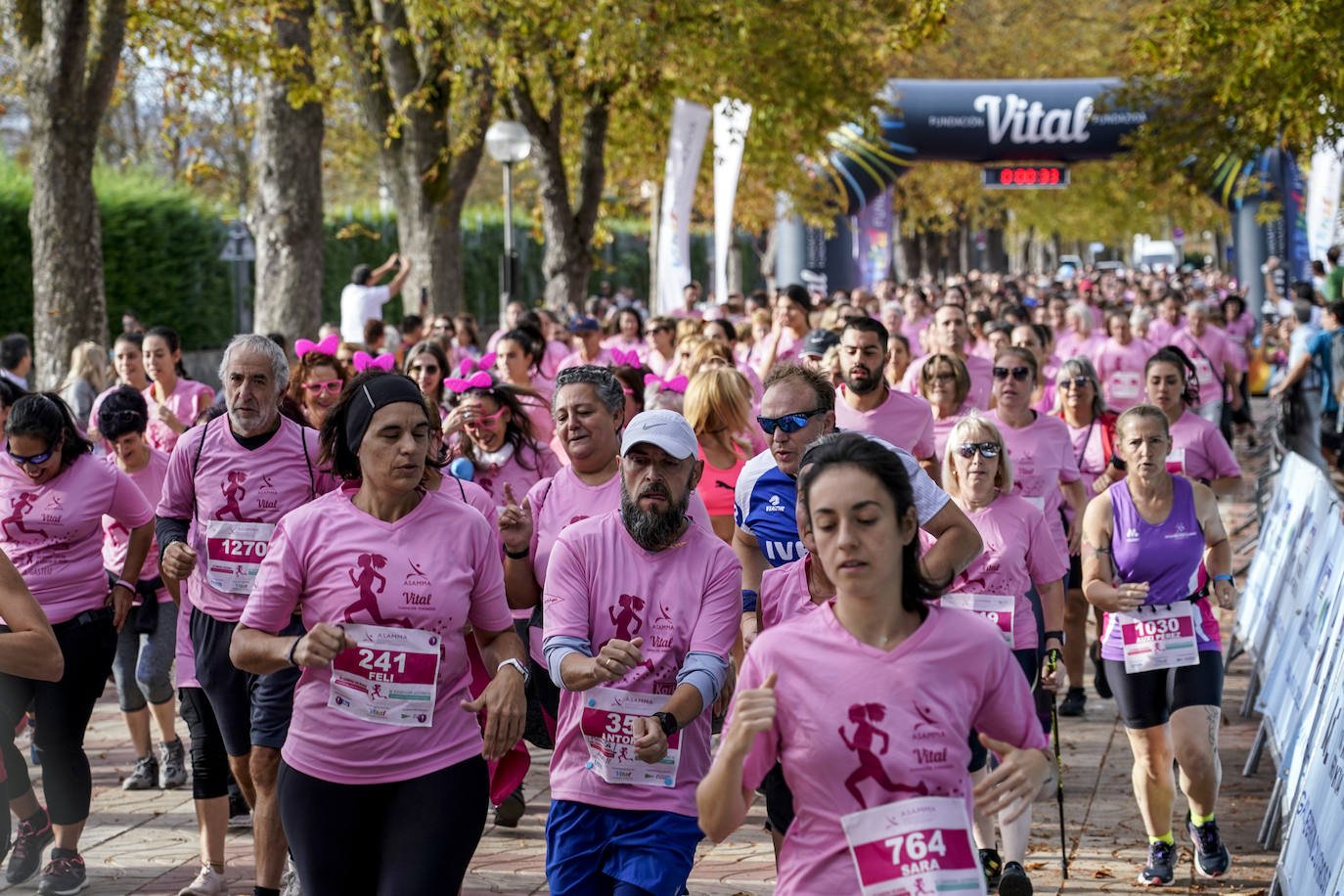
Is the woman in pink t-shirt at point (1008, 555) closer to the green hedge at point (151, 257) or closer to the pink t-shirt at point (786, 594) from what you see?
the pink t-shirt at point (786, 594)

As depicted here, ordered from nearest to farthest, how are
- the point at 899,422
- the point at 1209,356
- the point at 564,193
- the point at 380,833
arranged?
1. the point at 380,833
2. the point at 899,422
3. the point at 1209,356
4. the point at 564,193

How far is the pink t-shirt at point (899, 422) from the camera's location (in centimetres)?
760

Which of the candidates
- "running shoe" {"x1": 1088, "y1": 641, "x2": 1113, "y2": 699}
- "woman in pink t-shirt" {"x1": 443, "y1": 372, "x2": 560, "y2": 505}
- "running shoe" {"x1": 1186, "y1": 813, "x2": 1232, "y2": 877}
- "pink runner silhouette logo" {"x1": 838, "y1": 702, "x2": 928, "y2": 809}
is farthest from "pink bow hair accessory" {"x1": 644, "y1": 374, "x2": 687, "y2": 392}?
"pink runner silhouette logo" {"x1": 838, "y1": 702, "x2": 928, "y2": 809}

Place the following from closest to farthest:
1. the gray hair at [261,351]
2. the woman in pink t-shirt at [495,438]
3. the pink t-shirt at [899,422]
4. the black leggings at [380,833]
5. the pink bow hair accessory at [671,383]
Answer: the black leggings at [380,833], the gray hair at [261,351], the woman in pink t-shirt at [495,438], the pink t-shirt at [899,422], the pink bow hair accessory at [671,383]

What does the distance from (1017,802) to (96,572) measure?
4.51 m

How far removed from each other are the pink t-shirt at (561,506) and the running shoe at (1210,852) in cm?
262

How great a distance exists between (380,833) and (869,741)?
5.05 feet

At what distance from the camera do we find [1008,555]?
634 cm

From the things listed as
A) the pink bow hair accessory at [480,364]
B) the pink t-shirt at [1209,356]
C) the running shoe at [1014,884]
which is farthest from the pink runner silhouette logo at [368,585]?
the pink t-shirt at [1209,356]

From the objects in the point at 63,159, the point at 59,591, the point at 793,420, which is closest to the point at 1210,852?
the point at 793,420

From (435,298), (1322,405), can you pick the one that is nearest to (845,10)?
(435,298)

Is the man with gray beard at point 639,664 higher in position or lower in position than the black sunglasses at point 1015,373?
lower

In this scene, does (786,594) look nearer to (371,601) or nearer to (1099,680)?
(371,601)

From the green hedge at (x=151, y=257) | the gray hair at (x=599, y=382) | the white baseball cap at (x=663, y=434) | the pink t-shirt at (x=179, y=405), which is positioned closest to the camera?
the white baseball cap at (x=663, y=434)
